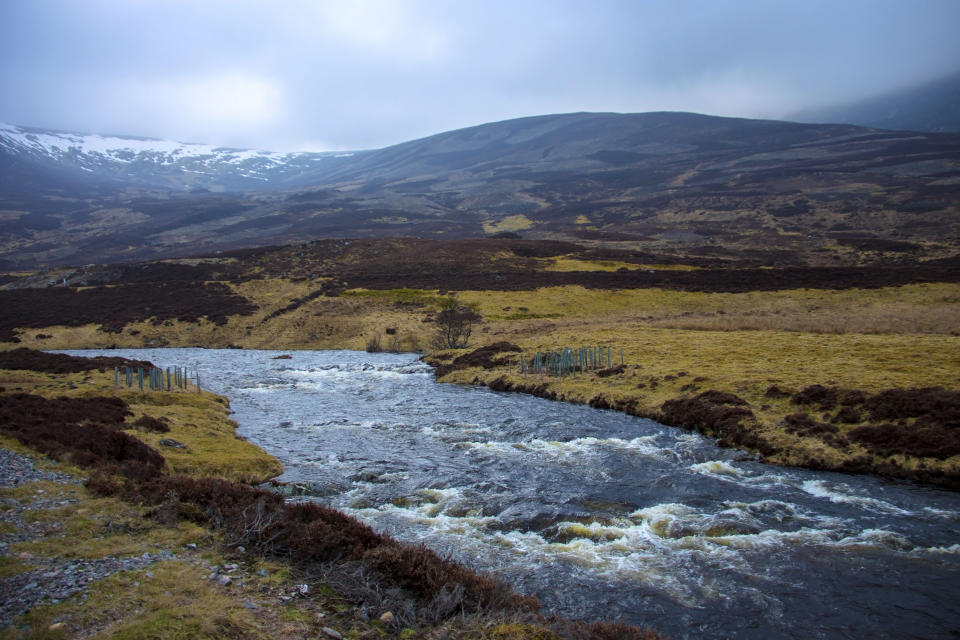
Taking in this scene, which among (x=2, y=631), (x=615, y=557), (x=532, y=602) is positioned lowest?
(x=615, y=557)

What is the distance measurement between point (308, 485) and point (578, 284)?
66100 millimetres

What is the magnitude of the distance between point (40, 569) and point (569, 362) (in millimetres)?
35712

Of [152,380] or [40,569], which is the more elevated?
[40,569]

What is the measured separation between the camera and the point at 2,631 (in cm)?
848

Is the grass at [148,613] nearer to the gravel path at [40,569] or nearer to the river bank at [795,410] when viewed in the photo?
the gravel path at [40,569]

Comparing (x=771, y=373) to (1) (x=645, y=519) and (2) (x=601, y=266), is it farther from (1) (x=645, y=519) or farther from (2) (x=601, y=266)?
(2) (x=601, y=266)

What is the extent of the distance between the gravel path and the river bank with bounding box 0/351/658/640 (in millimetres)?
31

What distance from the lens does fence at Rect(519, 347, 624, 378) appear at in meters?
42.4

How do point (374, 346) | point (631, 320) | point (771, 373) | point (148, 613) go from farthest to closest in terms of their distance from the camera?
point (631, 320) < point (374, 346) < point (771, 373) < point (148, 613)

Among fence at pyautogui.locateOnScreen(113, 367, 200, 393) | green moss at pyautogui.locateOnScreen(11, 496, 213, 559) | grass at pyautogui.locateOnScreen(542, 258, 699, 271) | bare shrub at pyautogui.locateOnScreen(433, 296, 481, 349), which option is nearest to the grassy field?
grass at pyautogui.locateOnScreen(542, 258, 699, 271)

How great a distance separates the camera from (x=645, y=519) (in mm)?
17688

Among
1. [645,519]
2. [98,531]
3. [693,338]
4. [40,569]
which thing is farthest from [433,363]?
[40,569]

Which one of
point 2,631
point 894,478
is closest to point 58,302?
point 2,631

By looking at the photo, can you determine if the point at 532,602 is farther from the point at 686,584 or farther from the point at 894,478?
the point at 894,478
